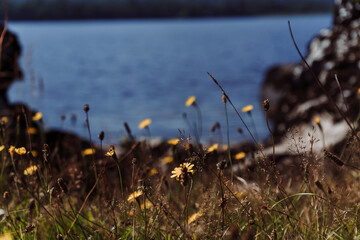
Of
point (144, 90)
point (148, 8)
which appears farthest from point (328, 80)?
point (148, 8)

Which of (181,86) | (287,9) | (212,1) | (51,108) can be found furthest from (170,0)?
(51,108)

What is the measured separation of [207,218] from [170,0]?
104063 millimetres

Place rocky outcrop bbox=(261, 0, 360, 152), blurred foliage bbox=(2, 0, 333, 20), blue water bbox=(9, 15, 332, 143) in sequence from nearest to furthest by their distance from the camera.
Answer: rocky outcrop bbox=(261, 0, 360, 152), blue water bbox=(9, 15, 332, 143), blurred foliage bbox=(2, 0, 333, 20)

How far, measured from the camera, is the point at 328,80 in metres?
6.68

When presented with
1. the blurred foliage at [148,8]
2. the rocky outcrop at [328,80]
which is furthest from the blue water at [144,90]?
the blurred foliage at [148,8]

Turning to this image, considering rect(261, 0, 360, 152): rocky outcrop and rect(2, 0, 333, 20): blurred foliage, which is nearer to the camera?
rect(261, 0, 360, 152): rocky outcrop

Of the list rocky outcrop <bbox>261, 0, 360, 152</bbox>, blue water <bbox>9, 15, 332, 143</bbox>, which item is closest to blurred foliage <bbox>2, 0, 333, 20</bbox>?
blue water <bbox>9, 15, 332, 143</bbox>

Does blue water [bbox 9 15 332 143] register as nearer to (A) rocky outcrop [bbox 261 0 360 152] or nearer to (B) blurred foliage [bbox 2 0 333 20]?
(A) rocky outcrop [bbox 261 0 360 152]

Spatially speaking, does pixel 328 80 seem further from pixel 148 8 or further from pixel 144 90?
pixel 148 8

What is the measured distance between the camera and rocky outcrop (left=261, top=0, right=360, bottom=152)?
6066 mm

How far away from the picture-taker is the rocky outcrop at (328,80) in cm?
607

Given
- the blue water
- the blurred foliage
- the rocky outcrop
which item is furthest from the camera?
the blurred foliage

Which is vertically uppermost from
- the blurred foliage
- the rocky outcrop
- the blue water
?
the rocky outcrop

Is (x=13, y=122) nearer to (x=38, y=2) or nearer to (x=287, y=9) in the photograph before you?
(x=38, y=2)
